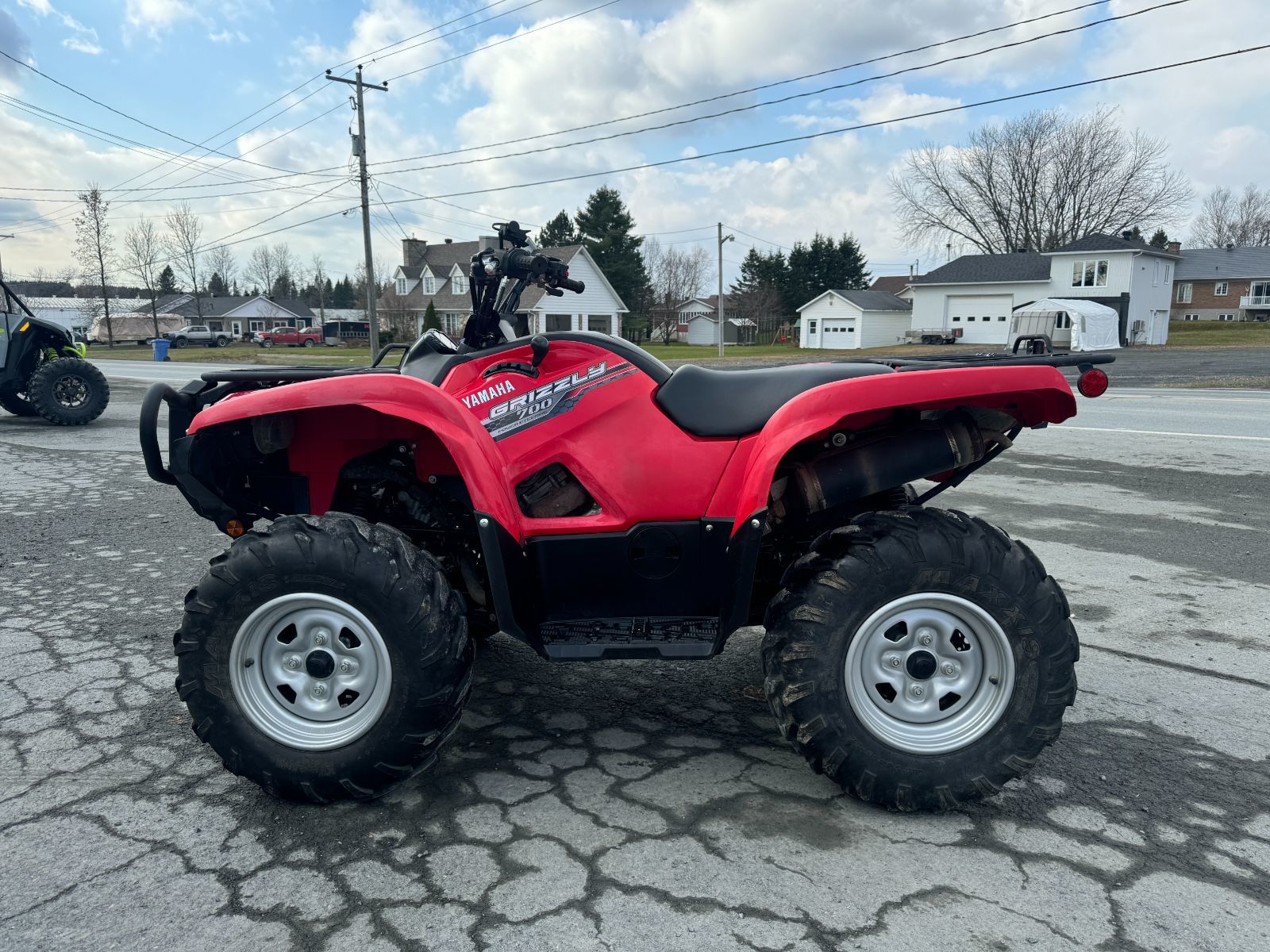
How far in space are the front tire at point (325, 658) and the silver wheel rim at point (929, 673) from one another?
1.27 meters

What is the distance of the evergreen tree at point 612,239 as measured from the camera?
61594mm

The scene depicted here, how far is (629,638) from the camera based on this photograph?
2982 millimetres

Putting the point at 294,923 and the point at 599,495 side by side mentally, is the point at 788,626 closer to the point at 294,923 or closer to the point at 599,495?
the point at 599,495

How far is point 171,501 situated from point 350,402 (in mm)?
5868

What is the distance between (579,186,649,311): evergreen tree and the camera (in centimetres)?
6159

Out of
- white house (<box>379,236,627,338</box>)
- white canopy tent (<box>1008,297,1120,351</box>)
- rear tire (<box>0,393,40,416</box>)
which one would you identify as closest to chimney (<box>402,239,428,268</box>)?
white house (<box>379,236,627,338</box>)

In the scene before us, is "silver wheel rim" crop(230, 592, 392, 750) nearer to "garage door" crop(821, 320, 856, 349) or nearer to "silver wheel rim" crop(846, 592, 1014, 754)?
"silver wheel rim" crop(846, 592, 1014, 754)

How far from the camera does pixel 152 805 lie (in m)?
2.81

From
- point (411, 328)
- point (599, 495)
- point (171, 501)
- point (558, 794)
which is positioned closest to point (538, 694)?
point (558, 794)

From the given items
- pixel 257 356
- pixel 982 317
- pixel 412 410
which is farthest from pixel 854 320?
pixel 412 410

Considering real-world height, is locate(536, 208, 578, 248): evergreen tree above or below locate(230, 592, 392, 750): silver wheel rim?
above

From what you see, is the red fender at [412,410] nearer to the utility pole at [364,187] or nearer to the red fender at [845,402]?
the red fender at [845,402]

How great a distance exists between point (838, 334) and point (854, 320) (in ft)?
5.38

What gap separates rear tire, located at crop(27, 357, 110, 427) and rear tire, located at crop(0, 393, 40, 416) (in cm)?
45
